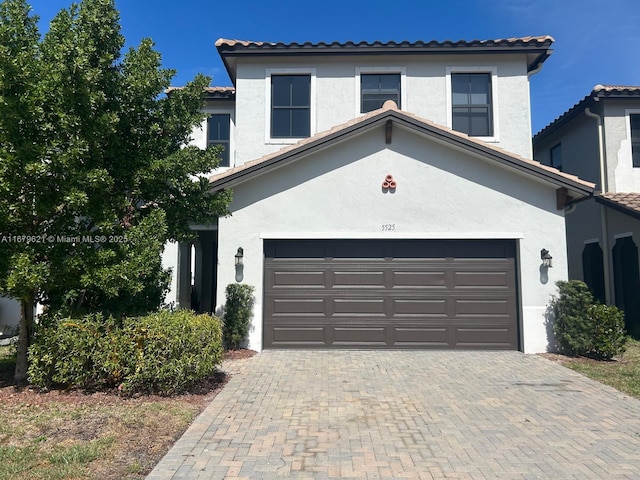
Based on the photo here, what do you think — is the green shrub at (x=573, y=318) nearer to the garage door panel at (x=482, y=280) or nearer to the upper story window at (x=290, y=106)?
the garage door panel at (x=482, y=280)

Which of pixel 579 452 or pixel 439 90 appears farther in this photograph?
pixel 439 90

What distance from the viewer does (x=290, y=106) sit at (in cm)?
1338

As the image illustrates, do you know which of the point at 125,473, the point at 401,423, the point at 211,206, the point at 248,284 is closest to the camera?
the point at 125,473

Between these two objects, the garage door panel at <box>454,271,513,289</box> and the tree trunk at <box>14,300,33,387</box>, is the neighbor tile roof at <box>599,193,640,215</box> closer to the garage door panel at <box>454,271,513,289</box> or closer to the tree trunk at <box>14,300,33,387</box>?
the garage door panel at <box>454,271,513,289</box>

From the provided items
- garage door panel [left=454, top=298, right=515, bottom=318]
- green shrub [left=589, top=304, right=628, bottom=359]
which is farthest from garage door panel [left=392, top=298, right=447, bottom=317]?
green shrub [left=589, top=304, right=628, bottom=359]

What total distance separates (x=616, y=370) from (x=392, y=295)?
14.8 feet

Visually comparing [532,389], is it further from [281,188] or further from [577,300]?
[281,188]

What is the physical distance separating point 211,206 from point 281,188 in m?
2.57

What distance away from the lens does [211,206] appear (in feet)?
27.3

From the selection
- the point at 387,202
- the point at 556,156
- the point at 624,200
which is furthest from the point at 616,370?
the point at 556,156

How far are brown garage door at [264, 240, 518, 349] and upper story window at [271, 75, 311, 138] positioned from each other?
13.6ft

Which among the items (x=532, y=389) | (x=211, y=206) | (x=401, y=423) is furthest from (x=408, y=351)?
(x=211, y=206)

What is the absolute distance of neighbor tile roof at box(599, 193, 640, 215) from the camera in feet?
39.7

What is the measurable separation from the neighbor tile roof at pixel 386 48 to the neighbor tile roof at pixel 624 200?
445 centimetres
